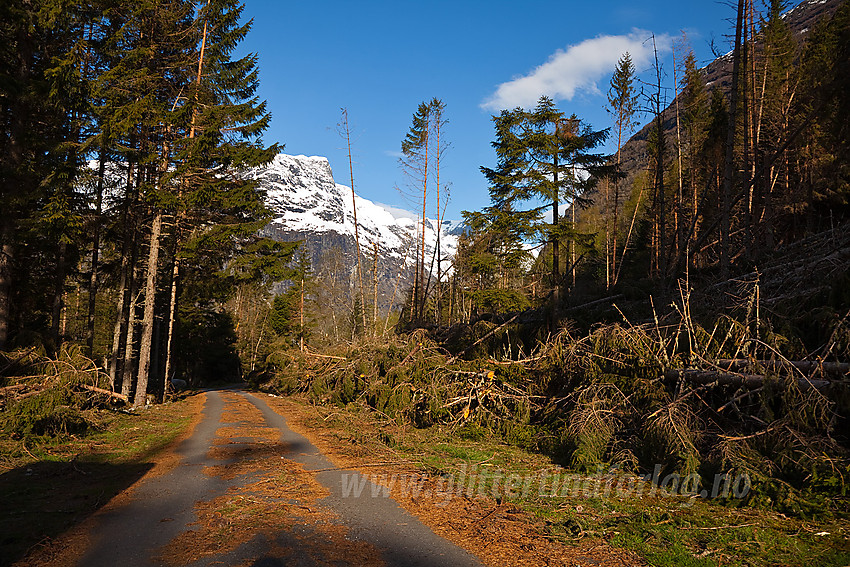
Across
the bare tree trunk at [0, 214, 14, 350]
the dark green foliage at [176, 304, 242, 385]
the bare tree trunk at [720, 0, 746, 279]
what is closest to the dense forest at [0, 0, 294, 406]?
the bare tree trunk at [0, 214, 14, 350]

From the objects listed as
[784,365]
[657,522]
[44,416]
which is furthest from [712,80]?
[44,416]

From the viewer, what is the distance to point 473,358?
473 inches

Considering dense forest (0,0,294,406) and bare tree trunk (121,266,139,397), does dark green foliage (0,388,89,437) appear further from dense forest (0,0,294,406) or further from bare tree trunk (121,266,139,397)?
bare tree trunk (121,266,139,397)

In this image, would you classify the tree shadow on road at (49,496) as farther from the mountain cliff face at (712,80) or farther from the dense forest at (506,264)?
the mountain cliff face at (712,80)

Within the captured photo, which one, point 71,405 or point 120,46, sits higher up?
point 120,46

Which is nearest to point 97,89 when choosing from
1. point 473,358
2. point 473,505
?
point 473,358

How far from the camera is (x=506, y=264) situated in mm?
19297

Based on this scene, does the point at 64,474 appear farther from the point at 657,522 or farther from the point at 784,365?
Answer: the point at 784,365

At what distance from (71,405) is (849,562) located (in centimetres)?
1238

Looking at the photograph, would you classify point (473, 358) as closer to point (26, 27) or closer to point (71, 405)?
point (71, 405)

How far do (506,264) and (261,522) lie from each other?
15.9m

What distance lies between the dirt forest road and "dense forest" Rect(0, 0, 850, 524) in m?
3.54

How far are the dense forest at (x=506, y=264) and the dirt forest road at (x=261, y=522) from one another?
3.54 metres

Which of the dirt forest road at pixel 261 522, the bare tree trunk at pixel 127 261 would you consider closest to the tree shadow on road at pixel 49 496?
the dirt forest road at pixel 261 522
